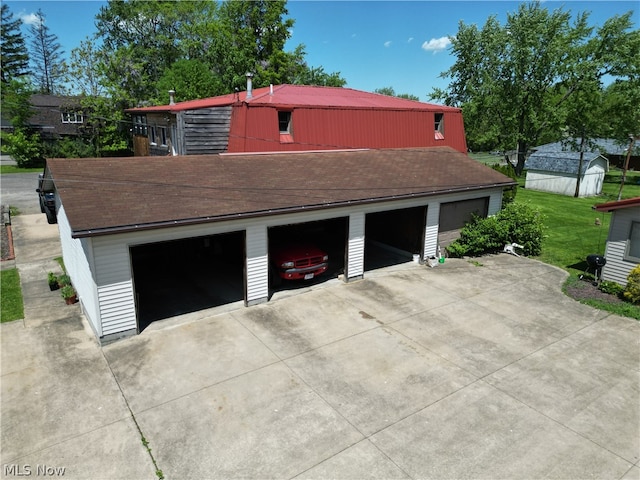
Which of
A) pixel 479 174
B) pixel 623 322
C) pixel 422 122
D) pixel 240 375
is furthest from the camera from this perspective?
pixel 422 122

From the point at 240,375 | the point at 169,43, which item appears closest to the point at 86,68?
the point at 169,43

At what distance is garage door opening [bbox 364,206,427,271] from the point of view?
1639cm

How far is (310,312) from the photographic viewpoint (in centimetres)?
1185

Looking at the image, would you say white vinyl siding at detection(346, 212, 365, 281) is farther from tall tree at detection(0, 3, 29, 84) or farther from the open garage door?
tall tree at detection(0, 3, 29, 84)

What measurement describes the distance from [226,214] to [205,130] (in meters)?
6.40

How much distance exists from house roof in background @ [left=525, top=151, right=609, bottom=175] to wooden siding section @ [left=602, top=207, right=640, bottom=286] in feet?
69.4

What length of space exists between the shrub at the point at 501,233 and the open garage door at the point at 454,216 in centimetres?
23

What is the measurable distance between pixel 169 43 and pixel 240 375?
171 ft

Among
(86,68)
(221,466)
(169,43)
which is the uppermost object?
(169,43)

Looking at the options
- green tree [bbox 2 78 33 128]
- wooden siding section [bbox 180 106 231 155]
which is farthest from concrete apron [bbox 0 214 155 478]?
green tree [bbox 2 78 33 128]

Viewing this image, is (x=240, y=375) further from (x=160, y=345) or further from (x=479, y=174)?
(x=479, y=174)

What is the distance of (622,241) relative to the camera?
13258 mm

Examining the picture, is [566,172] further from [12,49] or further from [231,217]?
[12,49]

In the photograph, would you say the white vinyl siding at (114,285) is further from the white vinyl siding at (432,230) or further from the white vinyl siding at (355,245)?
Result: the white vinyl siding at (432,230)
